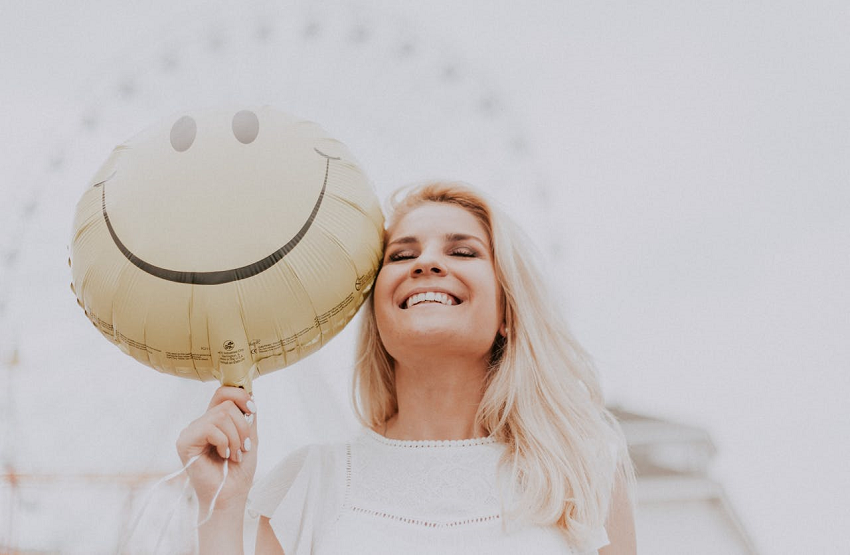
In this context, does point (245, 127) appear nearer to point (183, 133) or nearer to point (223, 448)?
point (183, 133)

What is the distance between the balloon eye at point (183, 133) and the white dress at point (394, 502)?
36.7 inches

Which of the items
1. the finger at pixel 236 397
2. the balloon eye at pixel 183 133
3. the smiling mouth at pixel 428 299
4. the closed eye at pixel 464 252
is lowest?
the finger at pixel 236 397

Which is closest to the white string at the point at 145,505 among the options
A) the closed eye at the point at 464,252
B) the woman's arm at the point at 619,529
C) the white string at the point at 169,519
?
the white string at the point at 169,519

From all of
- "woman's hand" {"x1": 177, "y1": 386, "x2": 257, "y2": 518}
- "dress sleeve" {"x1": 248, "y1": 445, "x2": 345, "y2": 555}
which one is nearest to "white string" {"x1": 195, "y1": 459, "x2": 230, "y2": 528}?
"woman's hand" {"x1": 177, "y1": 386, "x2": 257, "y2": 518}

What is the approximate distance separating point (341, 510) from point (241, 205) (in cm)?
84

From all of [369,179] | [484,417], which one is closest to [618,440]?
[484,417]

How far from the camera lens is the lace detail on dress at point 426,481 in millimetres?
1942

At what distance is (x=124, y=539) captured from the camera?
65.9 inches

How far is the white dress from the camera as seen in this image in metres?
1.88

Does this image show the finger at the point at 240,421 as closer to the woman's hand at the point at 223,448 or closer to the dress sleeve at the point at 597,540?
the woman's hand at the point at 223,448

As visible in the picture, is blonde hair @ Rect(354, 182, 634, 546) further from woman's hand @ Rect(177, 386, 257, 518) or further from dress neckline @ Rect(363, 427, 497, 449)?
woman's hand @ Rect(177, 386, 257, 518)

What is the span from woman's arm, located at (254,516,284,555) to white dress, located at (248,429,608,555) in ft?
0.13

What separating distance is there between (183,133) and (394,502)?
3.38ft

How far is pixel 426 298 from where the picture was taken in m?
2.00
